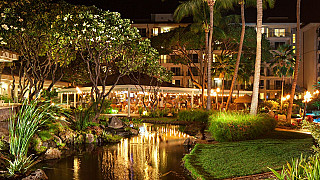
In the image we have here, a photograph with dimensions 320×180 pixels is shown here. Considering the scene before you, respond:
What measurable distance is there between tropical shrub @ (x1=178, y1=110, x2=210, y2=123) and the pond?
4.87 m

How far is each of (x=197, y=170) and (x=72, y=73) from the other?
89.2 feet

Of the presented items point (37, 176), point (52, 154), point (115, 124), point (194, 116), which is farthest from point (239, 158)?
point (194, 116)

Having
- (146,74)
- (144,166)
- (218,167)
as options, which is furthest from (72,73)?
(218,167)

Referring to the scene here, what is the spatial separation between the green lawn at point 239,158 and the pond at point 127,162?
62 cm

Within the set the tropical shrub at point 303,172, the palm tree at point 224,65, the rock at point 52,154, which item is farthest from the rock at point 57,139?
the palm tree at point 224,65

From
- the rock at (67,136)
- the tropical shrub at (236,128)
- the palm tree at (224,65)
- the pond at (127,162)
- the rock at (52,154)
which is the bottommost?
the pond at (127,162)

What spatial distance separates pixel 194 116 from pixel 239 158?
1224 centimetres

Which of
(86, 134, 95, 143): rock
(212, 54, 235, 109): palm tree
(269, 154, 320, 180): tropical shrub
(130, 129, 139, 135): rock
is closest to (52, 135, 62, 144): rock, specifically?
(86, 134, 95, 143): rock

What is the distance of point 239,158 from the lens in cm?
938

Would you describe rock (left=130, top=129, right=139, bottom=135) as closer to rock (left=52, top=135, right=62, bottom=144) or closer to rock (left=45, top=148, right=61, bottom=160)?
rock (left=52, top=135, right=62, bottom=144)

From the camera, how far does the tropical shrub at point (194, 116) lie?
65.1 feet

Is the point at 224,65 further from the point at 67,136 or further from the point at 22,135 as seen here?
the point at 22,135

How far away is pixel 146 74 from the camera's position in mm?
29438

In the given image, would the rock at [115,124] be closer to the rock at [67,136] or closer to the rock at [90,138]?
the rock at [90,138]
